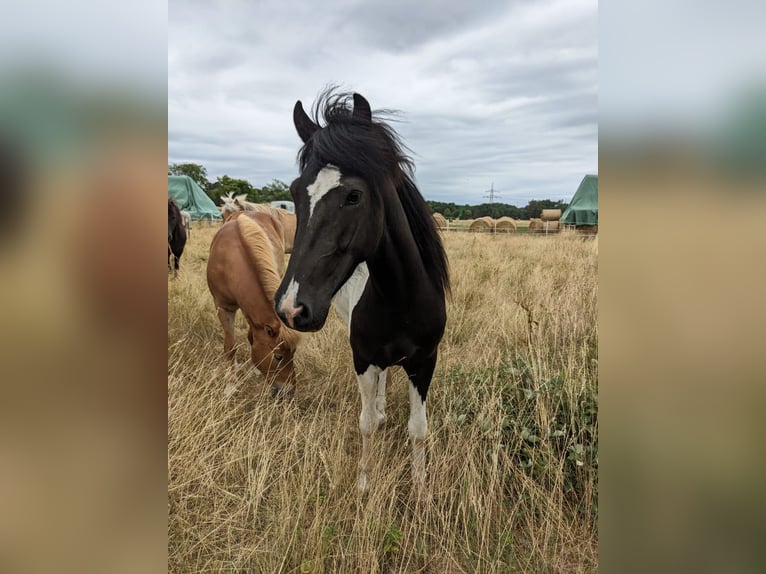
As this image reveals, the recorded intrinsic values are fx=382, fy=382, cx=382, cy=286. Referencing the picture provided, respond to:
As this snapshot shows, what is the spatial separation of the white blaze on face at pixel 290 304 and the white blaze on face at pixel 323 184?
32 centimetres

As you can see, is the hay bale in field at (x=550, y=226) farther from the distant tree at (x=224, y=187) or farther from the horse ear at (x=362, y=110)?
the distant tree at (x=224, y=187)

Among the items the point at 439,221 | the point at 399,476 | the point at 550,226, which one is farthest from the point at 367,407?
the point at 550,226

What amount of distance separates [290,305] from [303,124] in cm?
104

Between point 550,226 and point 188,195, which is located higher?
point 188,195

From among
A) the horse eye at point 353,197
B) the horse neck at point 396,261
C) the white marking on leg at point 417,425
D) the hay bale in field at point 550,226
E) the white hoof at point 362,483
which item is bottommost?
the white hoof at point 362,483

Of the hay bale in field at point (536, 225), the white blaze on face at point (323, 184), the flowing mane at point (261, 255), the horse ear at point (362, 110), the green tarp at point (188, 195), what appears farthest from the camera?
the hay bale in field at point (536, 225)

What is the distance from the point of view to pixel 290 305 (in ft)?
4.78

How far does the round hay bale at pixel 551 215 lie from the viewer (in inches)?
816

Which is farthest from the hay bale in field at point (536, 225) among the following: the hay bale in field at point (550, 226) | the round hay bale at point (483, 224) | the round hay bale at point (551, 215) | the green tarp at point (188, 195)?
the green tarp at point (188, 195)

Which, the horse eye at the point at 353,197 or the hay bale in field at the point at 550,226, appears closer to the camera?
the horse eye at the point at 353,197

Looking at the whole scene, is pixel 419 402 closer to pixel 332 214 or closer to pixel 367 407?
pixel 367 407

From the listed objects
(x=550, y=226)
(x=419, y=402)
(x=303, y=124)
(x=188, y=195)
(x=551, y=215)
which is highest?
(x=551, y=215)

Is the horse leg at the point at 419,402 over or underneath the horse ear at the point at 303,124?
underneath
